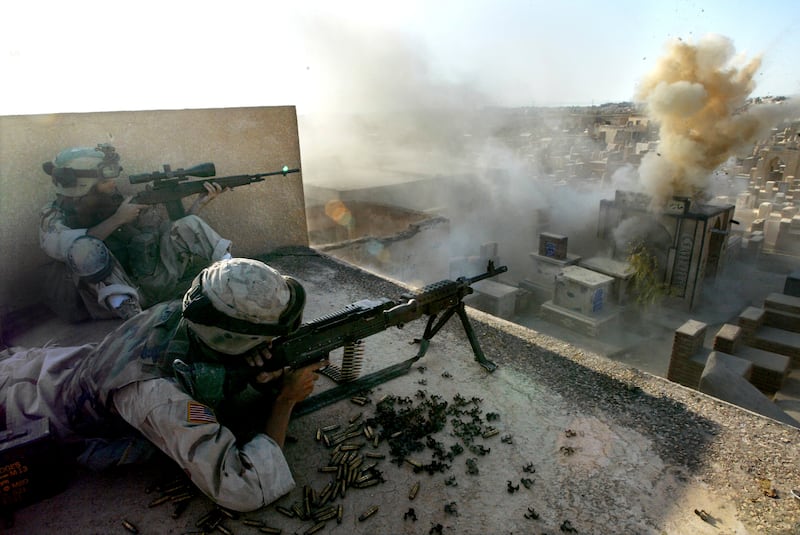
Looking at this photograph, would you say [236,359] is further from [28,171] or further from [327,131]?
[327,131]

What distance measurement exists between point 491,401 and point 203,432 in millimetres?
2290

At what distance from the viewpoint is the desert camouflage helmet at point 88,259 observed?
458 cm

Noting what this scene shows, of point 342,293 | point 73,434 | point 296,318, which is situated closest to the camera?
point 296,318

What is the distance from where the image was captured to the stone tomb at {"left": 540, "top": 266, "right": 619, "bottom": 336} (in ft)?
38.9

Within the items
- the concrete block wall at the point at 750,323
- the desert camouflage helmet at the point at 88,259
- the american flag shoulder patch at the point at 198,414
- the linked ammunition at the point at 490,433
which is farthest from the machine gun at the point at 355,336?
the concrete block wall at the point at 750,323

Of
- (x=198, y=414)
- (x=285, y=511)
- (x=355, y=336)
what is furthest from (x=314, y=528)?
(x=355, y=336)

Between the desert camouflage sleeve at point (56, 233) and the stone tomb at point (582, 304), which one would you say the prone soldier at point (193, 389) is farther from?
the stone tomb at point (582, 304)

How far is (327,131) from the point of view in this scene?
41500 mm

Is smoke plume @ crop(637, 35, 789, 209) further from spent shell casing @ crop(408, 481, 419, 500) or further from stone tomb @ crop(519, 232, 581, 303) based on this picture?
spent shell casing @ crop(408, 481, 419, 500)

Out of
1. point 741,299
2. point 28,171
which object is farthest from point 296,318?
point 741,299

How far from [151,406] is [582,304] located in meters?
11.2

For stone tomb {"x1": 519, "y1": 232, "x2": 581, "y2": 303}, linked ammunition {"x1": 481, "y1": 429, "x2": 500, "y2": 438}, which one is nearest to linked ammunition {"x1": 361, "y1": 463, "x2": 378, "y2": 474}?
linked ammunition {"x1": 481, "y1": 429, "x2": 500, "y2": 438}

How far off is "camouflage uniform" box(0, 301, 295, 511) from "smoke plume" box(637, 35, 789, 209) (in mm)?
15873

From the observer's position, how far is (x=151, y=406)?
251cm
